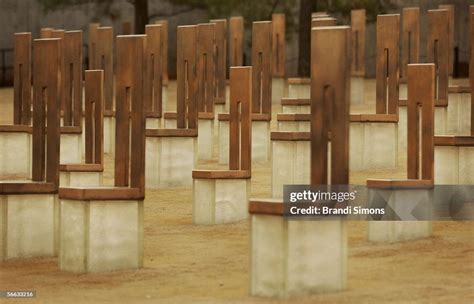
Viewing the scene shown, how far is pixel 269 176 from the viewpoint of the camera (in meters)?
18.1

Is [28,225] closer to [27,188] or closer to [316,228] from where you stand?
[27,188]

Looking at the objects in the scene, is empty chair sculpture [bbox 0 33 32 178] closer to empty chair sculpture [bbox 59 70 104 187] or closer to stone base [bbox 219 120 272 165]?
stone base [bbox 219 120 272 165]

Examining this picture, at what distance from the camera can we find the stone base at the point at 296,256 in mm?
10523

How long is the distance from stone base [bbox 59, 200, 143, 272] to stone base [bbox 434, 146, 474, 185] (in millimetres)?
3717

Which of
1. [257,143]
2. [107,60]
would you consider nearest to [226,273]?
[257,143]

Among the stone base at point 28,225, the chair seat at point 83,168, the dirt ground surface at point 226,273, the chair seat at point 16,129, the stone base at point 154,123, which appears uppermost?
the stone base at point 154,123

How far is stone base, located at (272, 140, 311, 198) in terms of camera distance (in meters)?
16.0

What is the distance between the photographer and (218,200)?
48.1ft

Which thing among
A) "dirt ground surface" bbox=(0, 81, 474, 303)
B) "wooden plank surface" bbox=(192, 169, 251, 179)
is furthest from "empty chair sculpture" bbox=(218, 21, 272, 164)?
"dirt ground surface" bbox=(0, 81, 474, 303)

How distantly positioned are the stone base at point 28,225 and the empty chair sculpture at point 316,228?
2.55 m

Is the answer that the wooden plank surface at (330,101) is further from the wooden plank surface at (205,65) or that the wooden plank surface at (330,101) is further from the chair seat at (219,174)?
the wooden plank surface at (205,65)

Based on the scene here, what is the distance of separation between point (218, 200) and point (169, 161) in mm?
3279

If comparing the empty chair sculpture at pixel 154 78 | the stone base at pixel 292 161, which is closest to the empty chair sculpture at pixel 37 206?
the stone base at pixel 292 161

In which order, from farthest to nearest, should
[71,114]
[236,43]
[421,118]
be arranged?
[236,43]
[71,114]
[421,118]
